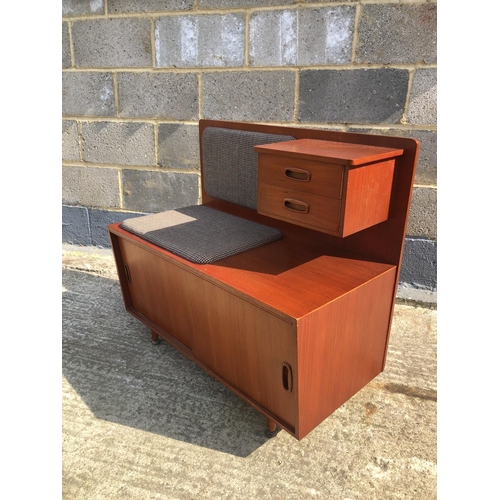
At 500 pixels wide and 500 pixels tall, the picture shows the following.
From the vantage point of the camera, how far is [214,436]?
174 cm

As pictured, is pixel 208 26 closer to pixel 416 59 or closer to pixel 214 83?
pixel 214 83

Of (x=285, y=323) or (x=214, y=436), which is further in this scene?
(x=214, y=436)

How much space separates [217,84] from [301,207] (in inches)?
64.4

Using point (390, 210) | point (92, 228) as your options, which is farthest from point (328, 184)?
point (92, 228)

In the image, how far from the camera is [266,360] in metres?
1.58

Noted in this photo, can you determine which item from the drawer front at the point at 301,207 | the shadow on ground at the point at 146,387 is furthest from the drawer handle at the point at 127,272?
the drawer front at the point at 301,207

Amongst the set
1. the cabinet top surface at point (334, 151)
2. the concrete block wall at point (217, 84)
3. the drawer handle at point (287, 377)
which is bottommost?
A: the drawer handle at point (287, 377)

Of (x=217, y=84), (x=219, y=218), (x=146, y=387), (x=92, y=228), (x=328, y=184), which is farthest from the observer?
(x=92, y=228)

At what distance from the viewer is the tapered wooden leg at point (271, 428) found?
172cm

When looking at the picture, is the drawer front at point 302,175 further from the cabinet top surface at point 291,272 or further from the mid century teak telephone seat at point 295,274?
the cabinet top surface at point 291,272

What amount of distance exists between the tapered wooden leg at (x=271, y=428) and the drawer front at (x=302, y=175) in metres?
0.97

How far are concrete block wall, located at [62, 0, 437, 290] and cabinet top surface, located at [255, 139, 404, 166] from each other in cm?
96

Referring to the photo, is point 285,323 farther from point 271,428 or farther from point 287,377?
point 271,428

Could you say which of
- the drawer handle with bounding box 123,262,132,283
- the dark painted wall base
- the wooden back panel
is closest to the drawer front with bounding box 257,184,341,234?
the wooden back panel
